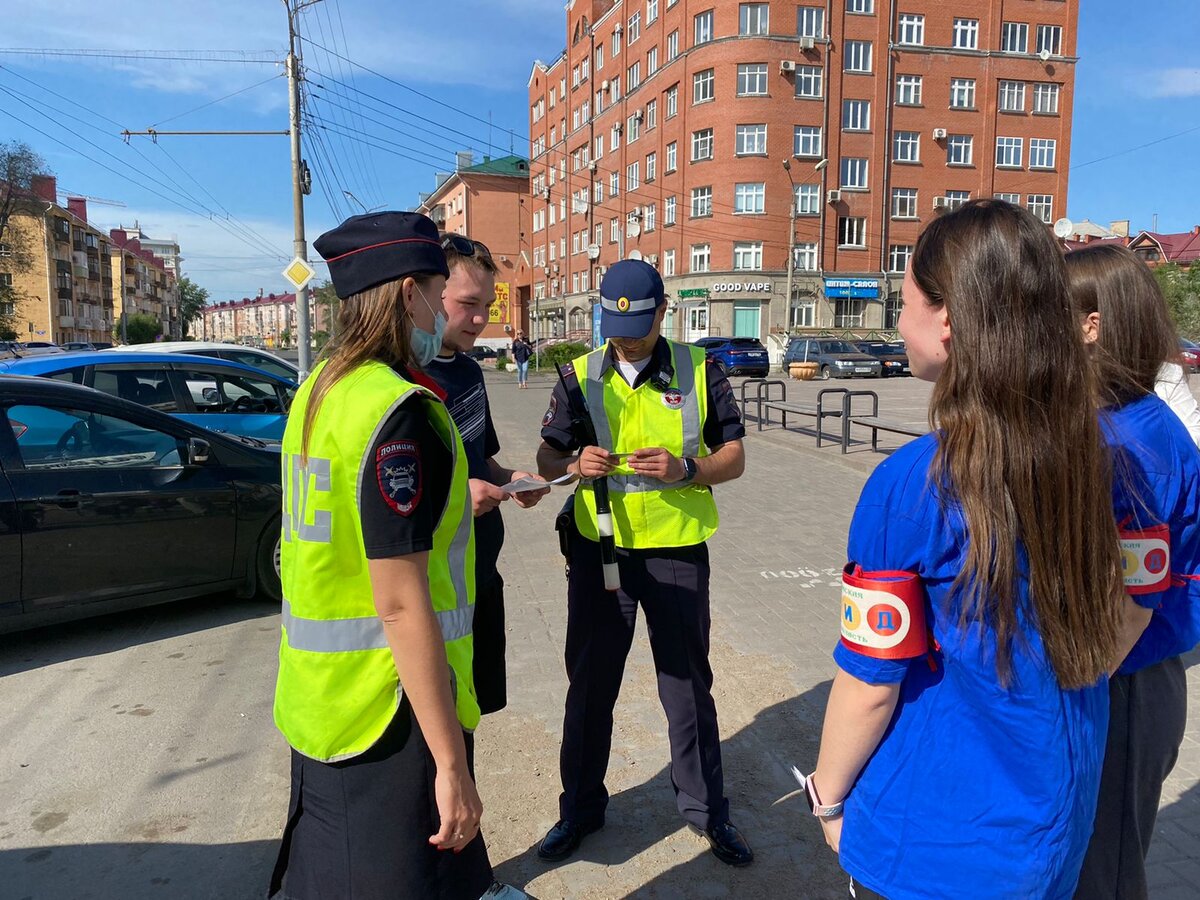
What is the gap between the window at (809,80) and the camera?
45156 millimetres

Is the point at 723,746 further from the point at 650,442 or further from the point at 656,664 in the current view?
the point at 650,442

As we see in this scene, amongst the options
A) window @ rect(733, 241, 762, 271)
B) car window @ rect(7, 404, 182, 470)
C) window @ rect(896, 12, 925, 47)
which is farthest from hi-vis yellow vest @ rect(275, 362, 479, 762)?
window @ rect(896, 12, 925, 47)

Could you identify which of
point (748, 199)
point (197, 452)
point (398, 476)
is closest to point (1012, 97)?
point (748, 199)

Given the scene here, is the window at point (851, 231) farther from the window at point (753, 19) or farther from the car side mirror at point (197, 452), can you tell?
the car side mirror at point (197, 452)

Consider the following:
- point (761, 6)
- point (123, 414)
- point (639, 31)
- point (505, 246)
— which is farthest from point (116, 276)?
point (123, 414)

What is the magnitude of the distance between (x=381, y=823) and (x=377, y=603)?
466 mm

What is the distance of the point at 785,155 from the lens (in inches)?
1786

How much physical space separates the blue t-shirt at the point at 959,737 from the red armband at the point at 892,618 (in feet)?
0.07

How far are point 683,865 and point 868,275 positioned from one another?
157 ft

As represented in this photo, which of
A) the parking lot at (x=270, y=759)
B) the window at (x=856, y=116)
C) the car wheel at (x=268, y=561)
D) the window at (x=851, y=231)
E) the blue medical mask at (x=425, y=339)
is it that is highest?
the window at (x=856, y=116)

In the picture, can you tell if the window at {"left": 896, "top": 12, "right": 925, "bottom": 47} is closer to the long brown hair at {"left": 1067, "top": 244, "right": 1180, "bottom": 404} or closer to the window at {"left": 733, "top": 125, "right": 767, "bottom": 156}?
the window at {"left": 733, "top": 125, "right": 767, "bottom": 156}

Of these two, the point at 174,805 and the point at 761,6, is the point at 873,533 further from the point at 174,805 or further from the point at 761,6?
the point at 761,6

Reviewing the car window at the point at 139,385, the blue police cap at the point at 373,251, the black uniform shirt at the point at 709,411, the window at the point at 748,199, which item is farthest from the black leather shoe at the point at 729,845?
the window at the point at 748,199

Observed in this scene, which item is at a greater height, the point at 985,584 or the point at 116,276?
the point at 116,276
